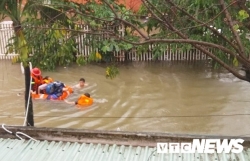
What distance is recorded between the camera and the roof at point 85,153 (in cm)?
452

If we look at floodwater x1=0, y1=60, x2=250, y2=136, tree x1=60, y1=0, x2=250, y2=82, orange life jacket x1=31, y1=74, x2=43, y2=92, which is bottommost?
floodwater x1=0, y1=60, x2=250, y2=136

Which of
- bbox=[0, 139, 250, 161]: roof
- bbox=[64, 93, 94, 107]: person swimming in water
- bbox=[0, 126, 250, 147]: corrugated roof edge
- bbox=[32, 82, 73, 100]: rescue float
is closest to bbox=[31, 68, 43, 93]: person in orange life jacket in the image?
bbox=[32, 82, 73, 100]: rescue float

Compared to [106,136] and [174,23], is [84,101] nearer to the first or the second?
[106,136]

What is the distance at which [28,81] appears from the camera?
770 centimetres

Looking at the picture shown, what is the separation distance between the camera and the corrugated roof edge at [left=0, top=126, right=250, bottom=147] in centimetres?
496

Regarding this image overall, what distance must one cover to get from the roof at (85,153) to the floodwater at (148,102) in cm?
407

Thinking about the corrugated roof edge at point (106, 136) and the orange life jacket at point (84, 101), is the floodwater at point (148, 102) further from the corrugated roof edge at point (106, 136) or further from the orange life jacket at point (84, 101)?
the corrugated roof edge at point (106, 136)

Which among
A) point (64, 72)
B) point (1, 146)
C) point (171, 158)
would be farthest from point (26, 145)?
point (64, 72)

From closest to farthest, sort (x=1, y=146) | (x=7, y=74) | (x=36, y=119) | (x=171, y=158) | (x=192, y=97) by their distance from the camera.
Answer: (x=171, y=158)
(x=1, y=146)
(x=36, y=119)
(x=192, y=97)
(x=7, y=74)

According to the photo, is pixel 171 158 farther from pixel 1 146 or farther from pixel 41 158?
pixel 1 146

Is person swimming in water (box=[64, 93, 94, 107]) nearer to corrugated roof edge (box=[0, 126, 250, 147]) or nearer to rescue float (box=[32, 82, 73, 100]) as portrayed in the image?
rescue float (box=[32, 82, 73, 100])

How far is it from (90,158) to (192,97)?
278 inches

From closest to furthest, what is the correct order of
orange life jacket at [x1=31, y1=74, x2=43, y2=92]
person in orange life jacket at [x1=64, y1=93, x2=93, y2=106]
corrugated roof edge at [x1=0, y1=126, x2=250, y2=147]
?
corrugated roof edge at [x1=0, y1=126, x2=250, y2=147]
person in orange life jacket at [x1=64, y1=93, x2=93, y2=106]
orange life jacket at [x1=31, y1=74, x2=43, y2=92]

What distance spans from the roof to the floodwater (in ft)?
13.3
